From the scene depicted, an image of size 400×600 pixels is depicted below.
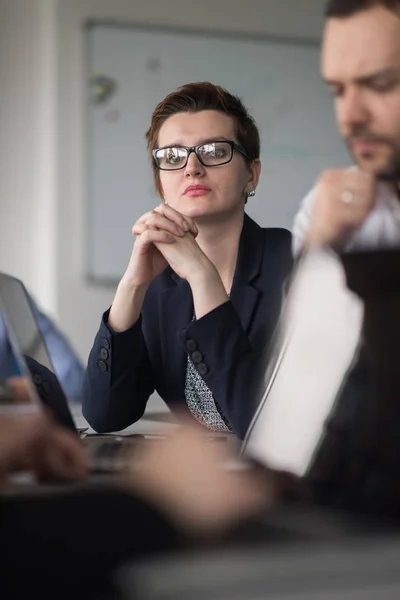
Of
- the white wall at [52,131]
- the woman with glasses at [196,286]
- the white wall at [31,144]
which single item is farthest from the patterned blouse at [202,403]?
the white wall at [31,144]

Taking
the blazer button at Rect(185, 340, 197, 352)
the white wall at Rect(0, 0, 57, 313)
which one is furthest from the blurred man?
the white wall at Rect(0, 0, 57, 313)

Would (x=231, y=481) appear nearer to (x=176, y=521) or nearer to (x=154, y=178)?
(x=176, y=521)

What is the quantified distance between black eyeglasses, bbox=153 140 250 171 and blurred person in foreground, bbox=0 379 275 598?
11 centimetres

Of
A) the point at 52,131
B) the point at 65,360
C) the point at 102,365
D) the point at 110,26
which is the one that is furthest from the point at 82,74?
the point at 102,365

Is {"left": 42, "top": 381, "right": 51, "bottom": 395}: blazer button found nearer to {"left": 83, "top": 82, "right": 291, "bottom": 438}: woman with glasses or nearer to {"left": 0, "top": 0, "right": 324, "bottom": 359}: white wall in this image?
{"left": 83, "top": 82, "right": 291, "bottom": 438}: woman with glasses

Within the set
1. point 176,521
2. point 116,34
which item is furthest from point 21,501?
point 116,34

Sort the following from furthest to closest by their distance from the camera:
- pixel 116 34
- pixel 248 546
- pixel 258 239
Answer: pixel 116 34 < pixel 258 239 < pixel 248 546

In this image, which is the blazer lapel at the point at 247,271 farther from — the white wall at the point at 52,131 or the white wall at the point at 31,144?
the white wall at the point at 31,144

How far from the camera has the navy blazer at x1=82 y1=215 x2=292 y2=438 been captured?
0.97ft

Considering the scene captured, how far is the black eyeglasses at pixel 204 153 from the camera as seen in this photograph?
Answer: 0.31m

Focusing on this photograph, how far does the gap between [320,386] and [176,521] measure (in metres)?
0.05

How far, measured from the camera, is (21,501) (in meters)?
0.20

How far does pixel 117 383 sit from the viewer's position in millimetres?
387

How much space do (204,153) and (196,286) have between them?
0.18 feet
